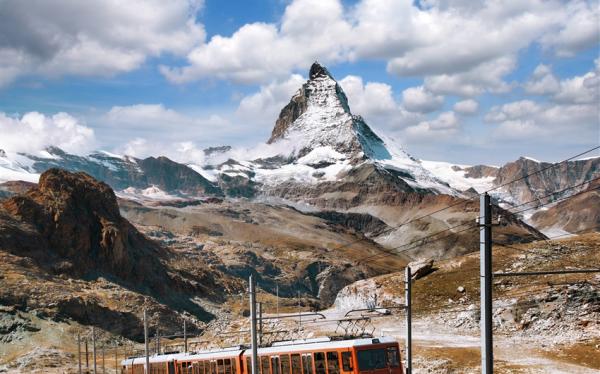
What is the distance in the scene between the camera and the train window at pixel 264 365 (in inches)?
1850

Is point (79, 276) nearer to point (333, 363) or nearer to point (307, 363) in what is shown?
point (307, 363)

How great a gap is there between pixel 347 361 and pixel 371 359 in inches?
62.3

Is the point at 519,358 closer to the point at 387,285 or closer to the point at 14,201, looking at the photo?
the point at 387,285

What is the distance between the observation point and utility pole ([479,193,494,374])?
1072 inches

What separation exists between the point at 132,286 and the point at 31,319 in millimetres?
45896

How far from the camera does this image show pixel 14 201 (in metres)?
174

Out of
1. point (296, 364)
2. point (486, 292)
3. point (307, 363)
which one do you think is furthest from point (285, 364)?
point (486, 292)

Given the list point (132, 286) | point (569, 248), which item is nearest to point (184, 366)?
point (569, 248)

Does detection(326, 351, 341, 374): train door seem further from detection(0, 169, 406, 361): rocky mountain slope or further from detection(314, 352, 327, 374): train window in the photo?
detection(0, 169, 406, 361): rocky mountain slope

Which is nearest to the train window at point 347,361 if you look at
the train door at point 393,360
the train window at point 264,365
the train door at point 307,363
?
the train door at point 307,363

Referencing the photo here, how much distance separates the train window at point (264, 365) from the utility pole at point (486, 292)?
22.5 meters

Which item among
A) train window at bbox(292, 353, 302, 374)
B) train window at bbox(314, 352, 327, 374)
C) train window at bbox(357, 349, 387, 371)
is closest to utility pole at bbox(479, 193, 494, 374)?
train window at bbox(357, 349, 387, 371)

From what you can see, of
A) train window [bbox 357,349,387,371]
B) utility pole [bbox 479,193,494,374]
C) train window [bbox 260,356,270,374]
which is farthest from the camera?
train window [bbox 260,356,270,374]

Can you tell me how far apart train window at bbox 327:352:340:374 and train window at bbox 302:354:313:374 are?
1.47 m
